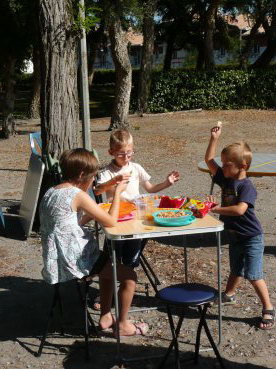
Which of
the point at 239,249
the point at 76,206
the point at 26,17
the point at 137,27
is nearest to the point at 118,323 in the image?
the point at 76,206

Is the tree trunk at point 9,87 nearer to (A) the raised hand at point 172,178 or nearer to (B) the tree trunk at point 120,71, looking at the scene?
(B) the tree trunk at point 120,71

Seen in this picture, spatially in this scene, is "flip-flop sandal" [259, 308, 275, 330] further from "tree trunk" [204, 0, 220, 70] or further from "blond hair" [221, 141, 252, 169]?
"tree trunk" [204, 0, 220, 70]

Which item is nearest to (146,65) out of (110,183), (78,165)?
(110,183)

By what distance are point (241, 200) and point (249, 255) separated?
45 cm

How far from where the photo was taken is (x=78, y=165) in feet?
13.8

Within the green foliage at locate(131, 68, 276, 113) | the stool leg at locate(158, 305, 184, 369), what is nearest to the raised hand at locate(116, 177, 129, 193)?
the stool leg at locate(158, 305, 184, 369)

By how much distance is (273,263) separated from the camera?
246 inches

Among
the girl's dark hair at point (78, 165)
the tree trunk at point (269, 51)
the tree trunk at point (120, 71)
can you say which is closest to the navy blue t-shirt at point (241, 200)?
the girl's dark hair at point (78, 165)

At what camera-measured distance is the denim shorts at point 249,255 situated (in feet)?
15.4

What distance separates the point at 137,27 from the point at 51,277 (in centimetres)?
1923

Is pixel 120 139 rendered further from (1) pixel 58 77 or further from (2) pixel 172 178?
(1) pixel 58 77

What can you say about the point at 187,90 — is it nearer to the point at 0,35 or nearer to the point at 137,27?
the point at 137,27

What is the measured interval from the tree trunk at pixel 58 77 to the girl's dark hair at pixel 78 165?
3436mm

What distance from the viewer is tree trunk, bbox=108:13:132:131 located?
18.9 meters
